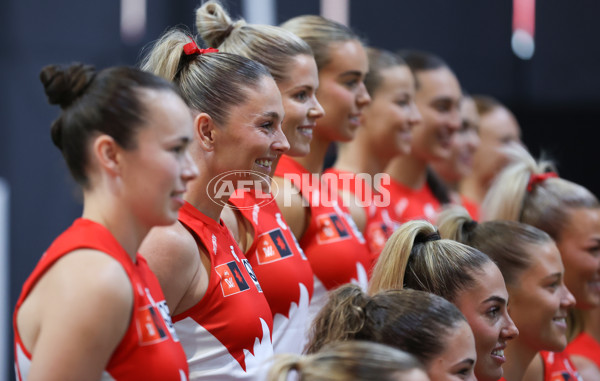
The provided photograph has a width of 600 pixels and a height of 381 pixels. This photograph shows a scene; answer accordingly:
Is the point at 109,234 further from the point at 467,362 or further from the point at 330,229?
the point at 330,229

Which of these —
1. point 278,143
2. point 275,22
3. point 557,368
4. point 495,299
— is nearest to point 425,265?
point 495,299

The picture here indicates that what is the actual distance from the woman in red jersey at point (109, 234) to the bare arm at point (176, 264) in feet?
0.64

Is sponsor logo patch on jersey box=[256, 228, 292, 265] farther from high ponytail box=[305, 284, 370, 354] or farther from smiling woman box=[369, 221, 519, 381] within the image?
high ponytail box=[305, 284, 370, 354]

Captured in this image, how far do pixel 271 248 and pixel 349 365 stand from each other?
0.86m

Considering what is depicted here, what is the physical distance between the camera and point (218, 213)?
193 centimetres

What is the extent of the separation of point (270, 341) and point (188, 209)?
38 centimetres

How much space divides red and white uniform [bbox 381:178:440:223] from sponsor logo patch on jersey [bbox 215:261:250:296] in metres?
1.42

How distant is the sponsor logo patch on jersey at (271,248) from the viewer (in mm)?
2115

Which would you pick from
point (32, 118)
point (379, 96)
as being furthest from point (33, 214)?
point (379, 96)

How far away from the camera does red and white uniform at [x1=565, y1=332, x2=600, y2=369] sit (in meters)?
2.95

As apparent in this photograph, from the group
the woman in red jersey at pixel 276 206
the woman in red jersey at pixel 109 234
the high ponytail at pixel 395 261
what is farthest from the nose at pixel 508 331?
the woman in red jersey at pixel 109 234

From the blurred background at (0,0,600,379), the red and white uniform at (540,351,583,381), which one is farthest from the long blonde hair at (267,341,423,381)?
the blurred background at (0,0,600,379)

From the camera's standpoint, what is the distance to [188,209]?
1871 mm

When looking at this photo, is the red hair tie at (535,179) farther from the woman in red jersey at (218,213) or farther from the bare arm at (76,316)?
the bare arm at (76,316)
